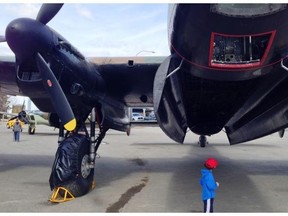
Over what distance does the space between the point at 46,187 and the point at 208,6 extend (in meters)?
5.46

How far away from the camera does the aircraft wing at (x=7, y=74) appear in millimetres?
8805

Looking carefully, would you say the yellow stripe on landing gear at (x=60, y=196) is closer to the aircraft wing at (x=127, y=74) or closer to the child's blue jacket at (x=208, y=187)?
the child's blue jacket at (x=208, y=187)

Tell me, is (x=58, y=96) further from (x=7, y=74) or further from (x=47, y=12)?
(x=7, y=74)

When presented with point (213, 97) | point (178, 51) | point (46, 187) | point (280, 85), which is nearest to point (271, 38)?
point (178, 51)

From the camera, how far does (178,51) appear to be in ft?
20.7

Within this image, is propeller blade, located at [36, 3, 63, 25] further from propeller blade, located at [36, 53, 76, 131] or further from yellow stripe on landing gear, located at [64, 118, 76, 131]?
yellow stripe on landing gear, located at [64, 118, 76, 131]

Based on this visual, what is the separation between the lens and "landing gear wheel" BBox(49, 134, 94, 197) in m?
6.86

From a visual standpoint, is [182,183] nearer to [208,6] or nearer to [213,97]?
[213,97]

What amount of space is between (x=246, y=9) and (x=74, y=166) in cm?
450

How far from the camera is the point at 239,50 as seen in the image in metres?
5.80

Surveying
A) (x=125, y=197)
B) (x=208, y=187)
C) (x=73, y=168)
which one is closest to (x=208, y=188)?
(x=208, y=187)

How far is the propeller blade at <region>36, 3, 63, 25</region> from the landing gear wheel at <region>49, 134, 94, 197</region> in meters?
2.58

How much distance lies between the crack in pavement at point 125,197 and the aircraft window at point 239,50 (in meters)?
3.03

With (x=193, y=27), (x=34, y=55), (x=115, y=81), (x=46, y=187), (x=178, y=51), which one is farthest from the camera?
(x=115, y=81)
